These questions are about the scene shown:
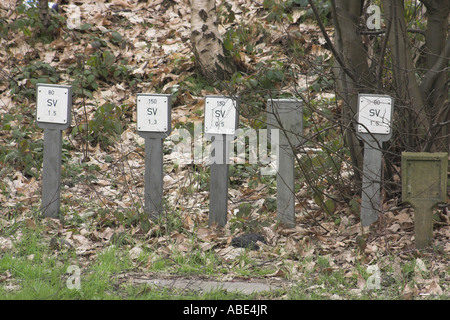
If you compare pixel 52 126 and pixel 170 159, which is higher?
pixel 52 126

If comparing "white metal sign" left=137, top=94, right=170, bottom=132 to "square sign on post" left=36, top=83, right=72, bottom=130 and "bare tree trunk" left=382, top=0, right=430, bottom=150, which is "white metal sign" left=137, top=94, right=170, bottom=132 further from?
"bare tree trunk" left=382, top=0, right=430, bottom=150

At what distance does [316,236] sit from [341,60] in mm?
1666

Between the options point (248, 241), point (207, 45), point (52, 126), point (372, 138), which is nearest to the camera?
point (248, 241)

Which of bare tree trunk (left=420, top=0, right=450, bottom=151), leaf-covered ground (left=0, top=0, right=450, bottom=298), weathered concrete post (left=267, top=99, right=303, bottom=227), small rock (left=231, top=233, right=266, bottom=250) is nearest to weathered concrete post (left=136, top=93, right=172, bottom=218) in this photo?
leaf-covered ground (left=0, top=0, right=450, bottom=298)

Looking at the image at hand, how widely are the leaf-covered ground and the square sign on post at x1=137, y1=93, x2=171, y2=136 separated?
620mm

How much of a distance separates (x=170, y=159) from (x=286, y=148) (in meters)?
2.33

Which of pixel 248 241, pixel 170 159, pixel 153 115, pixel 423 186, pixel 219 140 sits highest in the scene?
pixel 153 115

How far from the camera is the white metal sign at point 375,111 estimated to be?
5.58 metres

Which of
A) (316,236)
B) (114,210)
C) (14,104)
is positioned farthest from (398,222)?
(14,104)

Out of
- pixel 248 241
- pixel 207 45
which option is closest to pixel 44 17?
pixel 207 45

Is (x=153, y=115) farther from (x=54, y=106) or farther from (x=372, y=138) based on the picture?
(x=372, y=138)

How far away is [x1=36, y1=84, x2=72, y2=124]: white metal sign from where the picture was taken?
244 inches

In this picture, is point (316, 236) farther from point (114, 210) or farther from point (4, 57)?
point (4, 57)

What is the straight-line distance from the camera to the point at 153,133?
6012 millimetres
